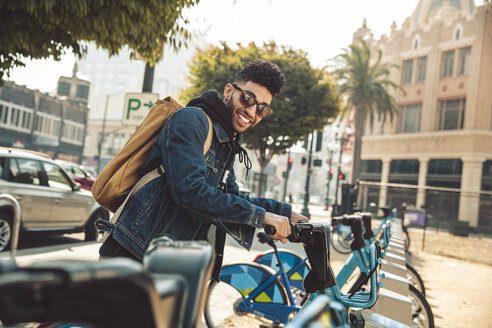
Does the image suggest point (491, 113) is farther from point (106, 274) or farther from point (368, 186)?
point (106, 274)

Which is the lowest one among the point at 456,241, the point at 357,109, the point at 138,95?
the point at 456,241

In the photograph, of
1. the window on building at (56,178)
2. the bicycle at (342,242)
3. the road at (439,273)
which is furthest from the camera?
the bicycle at (342,242)

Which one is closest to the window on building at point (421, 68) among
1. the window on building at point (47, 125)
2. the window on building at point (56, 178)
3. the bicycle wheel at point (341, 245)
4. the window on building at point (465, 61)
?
the window on building at point (465, 61)

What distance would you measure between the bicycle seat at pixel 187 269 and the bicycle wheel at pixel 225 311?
3.13m

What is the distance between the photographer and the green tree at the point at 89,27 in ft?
18.5

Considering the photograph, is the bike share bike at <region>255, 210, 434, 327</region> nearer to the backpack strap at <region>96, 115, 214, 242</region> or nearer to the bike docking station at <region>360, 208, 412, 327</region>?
the bike docking station at <region>360, 208, 412, 327</region>

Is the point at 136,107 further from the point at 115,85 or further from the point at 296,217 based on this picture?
the point at 115,85

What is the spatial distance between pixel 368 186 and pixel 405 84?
73.0ft

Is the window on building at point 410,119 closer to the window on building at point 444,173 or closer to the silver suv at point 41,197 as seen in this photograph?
the window on building at point 444,173

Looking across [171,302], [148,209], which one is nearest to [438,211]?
[148,209]

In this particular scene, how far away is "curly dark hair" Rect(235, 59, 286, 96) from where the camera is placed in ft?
6.93

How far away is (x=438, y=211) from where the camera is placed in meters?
14.9

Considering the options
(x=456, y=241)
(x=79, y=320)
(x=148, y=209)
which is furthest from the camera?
(x=456, y=241)

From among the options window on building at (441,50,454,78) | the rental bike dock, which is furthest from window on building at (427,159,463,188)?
the rental bike dock
